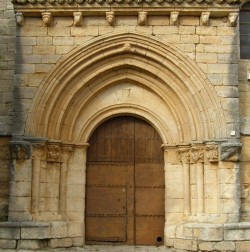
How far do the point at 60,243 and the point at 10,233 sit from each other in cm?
96

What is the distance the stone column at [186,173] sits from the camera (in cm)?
930

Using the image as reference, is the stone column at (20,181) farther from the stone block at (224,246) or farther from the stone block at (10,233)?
the stone block at (224,246)

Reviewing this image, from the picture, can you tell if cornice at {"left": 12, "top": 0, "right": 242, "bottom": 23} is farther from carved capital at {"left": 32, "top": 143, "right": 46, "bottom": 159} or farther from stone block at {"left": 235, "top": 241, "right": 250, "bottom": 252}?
stone block at {"left": 235, "top": 241, "right": 250, "bottom": 252}

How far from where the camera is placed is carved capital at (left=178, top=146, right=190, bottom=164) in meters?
9.37

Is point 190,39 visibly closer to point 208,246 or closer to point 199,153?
point 199,153

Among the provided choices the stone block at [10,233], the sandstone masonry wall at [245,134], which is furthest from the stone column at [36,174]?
the sandstone masonry wall at [245,134]

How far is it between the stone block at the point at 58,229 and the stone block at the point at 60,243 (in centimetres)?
8

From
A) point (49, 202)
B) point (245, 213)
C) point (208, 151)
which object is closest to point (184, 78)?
point (208, 151)

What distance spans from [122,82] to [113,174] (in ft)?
6.30

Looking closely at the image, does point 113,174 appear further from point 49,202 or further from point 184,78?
point 184,78

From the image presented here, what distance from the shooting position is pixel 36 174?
29.6ft

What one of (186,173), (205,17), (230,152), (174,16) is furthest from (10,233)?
(205,17)

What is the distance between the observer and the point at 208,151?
29.4 ft

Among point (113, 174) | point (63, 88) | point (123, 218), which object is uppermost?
point (63, 88)
